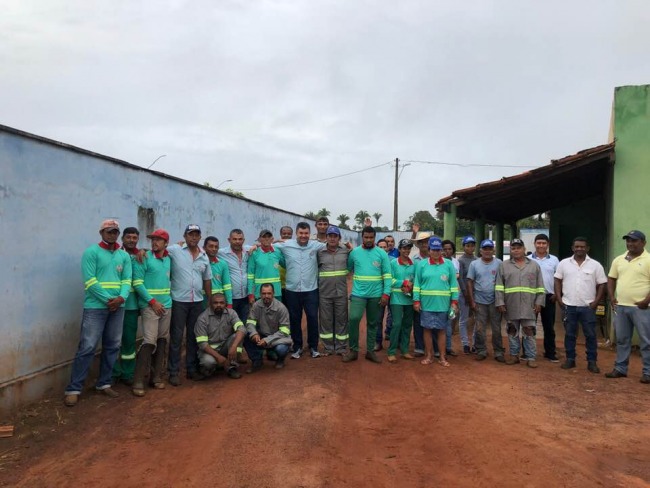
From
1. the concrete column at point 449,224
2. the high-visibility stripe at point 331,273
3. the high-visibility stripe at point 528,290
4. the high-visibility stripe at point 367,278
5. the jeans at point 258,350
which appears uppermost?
the concrete column at point 449,224

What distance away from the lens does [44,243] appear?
5.03 m

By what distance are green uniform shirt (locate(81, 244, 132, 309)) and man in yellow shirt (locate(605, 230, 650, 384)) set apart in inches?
230

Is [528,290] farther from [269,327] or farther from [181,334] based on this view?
[181,334]

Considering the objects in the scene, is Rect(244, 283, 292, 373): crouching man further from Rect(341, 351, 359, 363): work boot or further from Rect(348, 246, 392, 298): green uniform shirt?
Rect(348, 246, 392, 298): green uniform shirt

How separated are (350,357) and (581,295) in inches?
124

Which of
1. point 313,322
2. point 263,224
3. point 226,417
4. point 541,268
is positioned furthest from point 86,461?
point 263,224

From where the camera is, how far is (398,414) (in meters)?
4.77

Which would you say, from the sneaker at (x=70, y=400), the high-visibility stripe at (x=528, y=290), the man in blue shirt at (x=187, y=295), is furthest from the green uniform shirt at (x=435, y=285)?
the sneaker at (x=70, y=400)

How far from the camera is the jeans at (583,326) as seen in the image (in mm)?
6430

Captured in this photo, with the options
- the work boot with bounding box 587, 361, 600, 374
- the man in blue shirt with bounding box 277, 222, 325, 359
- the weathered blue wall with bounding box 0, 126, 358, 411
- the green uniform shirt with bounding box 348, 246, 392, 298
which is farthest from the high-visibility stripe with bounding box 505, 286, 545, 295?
the weathered blue wall with bounding box 0, 126, 358, 411

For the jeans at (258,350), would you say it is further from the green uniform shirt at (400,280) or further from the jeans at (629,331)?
the jeans at (629,331)

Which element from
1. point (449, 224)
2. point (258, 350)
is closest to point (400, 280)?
point (258, 350)

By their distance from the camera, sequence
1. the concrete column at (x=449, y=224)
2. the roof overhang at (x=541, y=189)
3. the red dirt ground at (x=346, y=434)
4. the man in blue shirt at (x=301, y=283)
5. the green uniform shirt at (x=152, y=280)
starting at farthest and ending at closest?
the concrete column at (x=449, y=224) < the roof overhang at (x=541, y=189) < the man in blue shirt at (x=301, y=283) < the green uniform shirt at (x=152, y=280) < the red dirt ground at (x=346, y=434)

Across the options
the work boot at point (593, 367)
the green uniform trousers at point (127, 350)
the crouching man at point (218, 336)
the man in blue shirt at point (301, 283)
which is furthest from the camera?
the man in blue shirt at point (301, 283)
